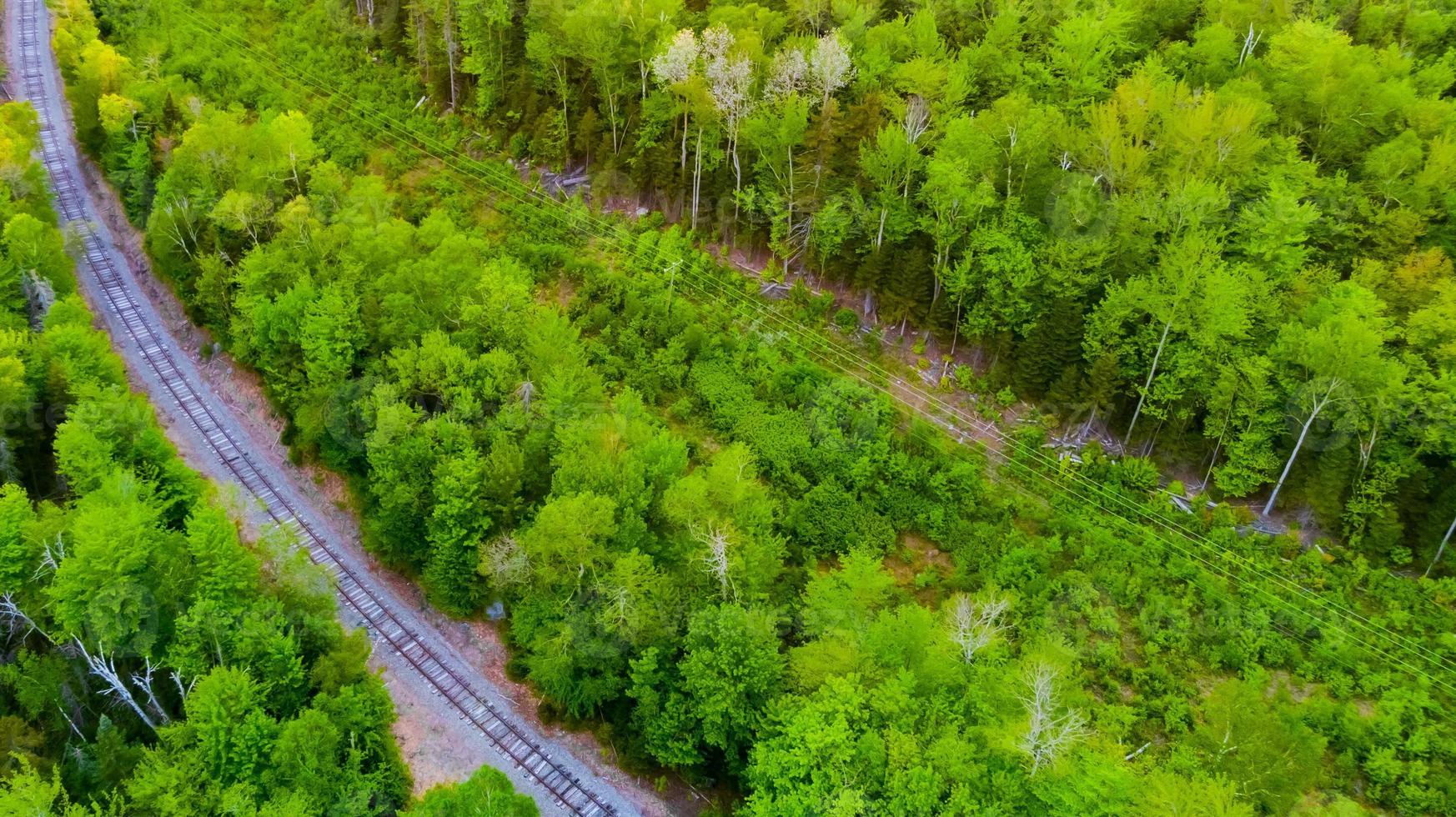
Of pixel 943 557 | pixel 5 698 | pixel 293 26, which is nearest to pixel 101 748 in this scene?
pixel 5 698

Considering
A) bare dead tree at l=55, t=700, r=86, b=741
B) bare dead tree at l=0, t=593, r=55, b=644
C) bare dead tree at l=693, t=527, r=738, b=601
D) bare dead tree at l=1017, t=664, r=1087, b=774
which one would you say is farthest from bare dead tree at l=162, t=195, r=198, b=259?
bare dead tree at l=1017, t=664, r=1087, b=774

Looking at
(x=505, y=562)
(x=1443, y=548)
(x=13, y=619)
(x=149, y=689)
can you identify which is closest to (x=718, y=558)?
(x=505, y=562)

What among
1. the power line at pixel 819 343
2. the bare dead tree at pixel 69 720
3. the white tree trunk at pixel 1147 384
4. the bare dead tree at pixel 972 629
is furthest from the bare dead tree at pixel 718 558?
the white tree trunk at pixel 1147 384

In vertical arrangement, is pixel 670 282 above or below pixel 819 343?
above

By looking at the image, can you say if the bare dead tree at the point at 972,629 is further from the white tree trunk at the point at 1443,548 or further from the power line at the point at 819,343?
the white tree trunk at the point at 1443,548

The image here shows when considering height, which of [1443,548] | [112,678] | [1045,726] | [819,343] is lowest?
[112,678]

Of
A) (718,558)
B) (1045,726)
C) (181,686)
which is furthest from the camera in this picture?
(718,558)

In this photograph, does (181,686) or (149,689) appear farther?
(149,689)

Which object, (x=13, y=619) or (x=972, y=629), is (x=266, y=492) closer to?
(x=13, y=619)
